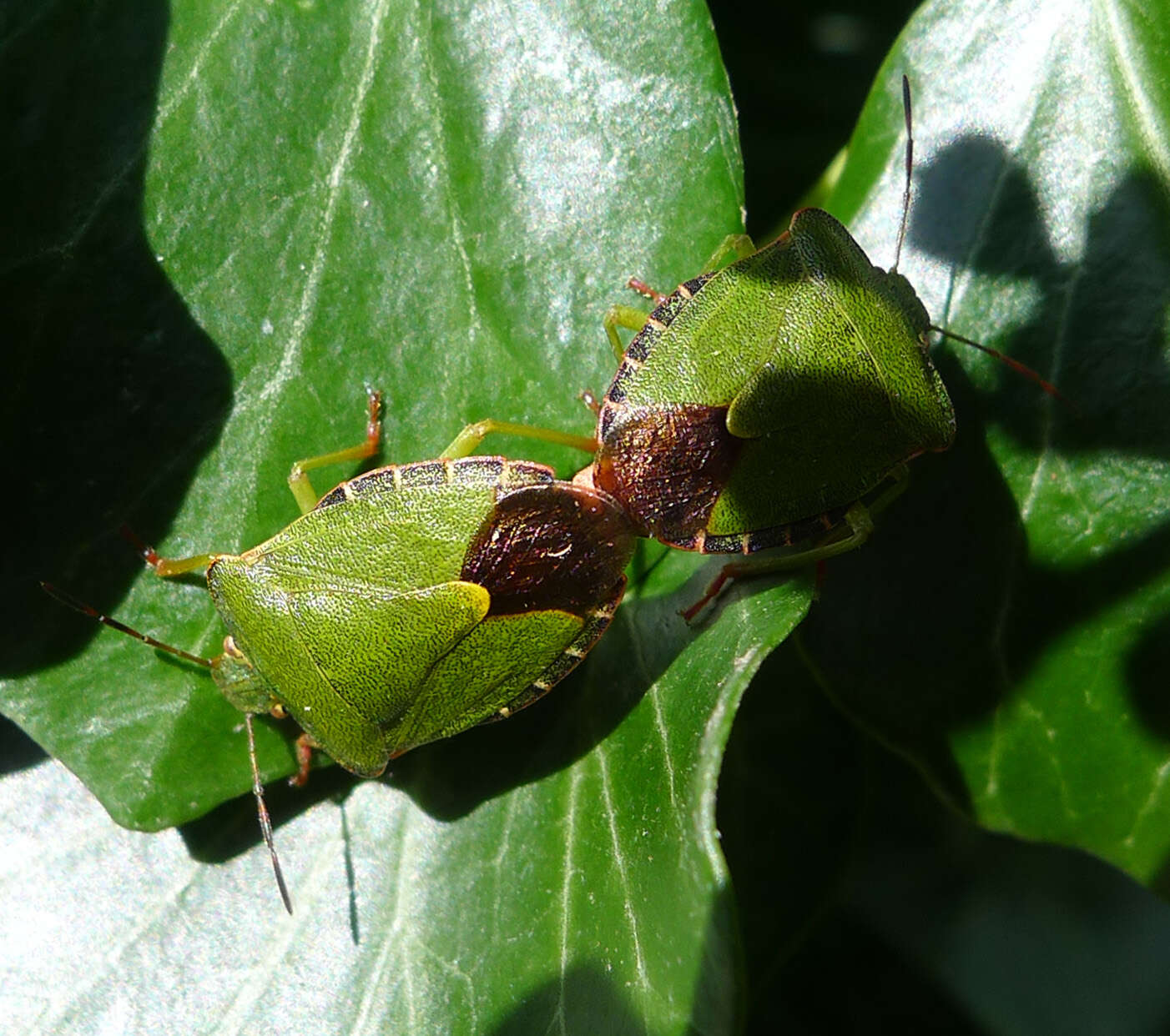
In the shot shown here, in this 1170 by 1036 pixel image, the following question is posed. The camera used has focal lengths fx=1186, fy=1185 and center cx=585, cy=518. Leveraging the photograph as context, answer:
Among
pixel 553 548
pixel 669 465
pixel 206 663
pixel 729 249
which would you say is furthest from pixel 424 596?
pixel 729 249

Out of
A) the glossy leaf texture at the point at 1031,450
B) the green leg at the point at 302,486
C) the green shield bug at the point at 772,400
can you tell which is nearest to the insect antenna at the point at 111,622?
the green leg at the point at 302,486

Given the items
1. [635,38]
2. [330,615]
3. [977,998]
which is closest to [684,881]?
[330,615]

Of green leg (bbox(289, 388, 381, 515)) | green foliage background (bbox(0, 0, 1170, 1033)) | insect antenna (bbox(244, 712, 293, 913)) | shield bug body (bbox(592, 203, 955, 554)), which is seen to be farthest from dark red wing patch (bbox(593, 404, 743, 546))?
insect antenna (bbox(244, 712, 293, 913))

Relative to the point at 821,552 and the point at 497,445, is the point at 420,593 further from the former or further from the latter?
the point at 821,552

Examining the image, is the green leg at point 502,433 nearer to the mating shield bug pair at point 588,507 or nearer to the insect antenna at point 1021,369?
the mating shield bug pair at point 588,507

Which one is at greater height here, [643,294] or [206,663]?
[643,294]

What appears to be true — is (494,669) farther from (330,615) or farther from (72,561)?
(72,561)
